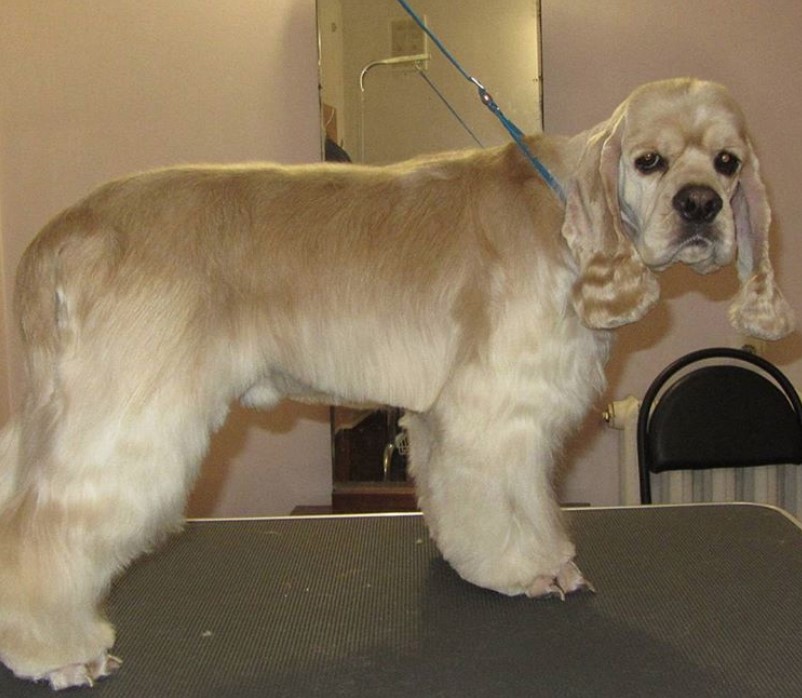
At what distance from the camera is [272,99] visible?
3008 mm

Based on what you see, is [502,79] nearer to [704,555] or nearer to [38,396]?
[704,555]

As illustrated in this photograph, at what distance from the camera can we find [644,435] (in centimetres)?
238

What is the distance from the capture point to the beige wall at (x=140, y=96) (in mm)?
2986

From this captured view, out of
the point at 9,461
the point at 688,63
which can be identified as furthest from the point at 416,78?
the point at 9,461

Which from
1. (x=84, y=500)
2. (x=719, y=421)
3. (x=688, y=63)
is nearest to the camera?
(x=84, y=500)

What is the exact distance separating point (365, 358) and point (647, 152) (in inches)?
21.2

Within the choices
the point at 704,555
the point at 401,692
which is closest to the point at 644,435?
the point at 704,555

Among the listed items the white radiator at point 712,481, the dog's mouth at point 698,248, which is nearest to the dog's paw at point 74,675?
the dog's mouth at point 698,248

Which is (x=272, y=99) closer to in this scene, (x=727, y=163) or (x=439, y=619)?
(x=727, y=163)

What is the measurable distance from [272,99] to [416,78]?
49 cm

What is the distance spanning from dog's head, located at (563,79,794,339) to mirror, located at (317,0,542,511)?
1.39 m

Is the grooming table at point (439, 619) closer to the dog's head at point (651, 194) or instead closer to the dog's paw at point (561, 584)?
the dog's paw at point (561, 584)

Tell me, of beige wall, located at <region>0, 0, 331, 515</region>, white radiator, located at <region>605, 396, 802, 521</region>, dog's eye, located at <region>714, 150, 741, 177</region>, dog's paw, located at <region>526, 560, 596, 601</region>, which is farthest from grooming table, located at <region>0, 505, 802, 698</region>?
beige wall, located at <region>0, 0, 331, 515</region>

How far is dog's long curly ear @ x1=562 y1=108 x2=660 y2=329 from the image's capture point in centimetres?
143
